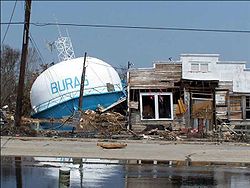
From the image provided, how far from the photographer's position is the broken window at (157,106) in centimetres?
3509

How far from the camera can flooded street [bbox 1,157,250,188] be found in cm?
1258

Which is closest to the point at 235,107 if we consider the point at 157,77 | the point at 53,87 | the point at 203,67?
the point at 203,67

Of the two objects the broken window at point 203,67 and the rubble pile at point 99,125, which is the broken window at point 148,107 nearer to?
the rubble pile at point 99,125

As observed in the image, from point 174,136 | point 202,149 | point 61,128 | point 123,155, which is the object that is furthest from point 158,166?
point 61,128

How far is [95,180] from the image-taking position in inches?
519

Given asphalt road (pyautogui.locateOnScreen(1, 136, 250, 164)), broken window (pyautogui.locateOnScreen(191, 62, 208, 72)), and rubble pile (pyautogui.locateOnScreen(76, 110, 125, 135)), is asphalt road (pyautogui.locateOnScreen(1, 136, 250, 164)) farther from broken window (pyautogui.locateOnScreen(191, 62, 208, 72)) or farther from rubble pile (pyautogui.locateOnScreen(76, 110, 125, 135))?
broken window (pyautogui.locateOnScreen(191, 62, 208, 72))

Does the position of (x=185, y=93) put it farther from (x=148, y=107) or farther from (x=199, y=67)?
(x=148, y=107)

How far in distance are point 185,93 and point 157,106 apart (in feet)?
6.53

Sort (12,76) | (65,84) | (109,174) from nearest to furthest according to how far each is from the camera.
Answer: (109,174) < (65,84) < (12,76)

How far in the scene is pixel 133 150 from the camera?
2294 centimetres

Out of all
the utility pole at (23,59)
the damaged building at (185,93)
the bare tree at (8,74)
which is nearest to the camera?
the utility pole at (23,59)

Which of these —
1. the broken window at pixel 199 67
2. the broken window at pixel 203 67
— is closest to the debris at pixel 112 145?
the broken window at pixel 199 67

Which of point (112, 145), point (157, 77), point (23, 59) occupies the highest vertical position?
point (23, 59)

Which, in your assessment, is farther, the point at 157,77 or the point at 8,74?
the point at 8,74
